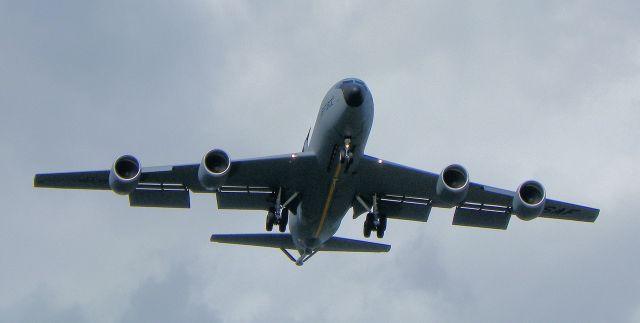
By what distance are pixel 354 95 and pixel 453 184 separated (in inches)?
197

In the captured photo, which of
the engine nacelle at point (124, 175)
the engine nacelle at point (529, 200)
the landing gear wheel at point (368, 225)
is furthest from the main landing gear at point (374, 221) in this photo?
the engine nacelle at point (124, 175)

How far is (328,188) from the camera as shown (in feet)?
125

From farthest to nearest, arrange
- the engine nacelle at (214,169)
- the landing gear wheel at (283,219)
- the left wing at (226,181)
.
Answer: the landing gear wheel at (283,219) < the left wing at (226,181) < the engine nacelle at (214,169)

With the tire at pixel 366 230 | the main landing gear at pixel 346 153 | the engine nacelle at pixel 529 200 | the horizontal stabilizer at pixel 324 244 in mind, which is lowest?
the horizontal stabilizer at pixel 324 244

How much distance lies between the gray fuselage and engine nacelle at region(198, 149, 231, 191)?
308 cm

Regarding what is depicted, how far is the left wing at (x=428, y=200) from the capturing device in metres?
39.2

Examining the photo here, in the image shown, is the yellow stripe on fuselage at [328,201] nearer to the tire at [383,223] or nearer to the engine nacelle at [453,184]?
the tire at [383,223]

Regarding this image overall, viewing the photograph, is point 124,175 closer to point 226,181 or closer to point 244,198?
point 226,181

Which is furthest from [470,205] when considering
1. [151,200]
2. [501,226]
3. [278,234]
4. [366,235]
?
[151,200]

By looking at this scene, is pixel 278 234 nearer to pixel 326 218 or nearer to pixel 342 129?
pixel 326 218

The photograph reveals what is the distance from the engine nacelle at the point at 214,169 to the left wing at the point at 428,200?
4.96 metres

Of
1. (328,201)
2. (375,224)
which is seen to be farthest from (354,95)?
(375,224)

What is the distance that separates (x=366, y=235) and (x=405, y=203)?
6.38 ft

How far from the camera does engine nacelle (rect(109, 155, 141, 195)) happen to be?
117ft
